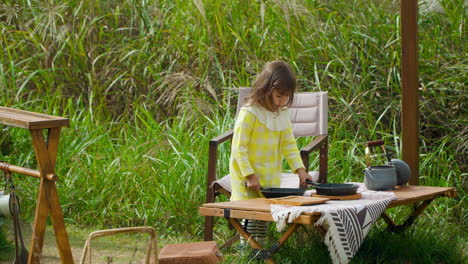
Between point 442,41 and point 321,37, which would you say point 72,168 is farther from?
point 442,41

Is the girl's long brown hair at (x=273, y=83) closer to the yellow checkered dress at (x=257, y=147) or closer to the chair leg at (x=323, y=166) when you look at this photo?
the yellow checkered dress at (x=257, y=147)

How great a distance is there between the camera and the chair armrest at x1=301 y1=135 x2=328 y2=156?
4785 millimetres

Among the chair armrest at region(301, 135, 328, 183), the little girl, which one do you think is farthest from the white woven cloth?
the chair armrest at region(301, 135, 328, 183)

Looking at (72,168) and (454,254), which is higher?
(72,168)

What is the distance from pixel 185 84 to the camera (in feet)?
22.3

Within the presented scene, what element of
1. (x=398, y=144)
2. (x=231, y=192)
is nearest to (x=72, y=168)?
(x=231, y=192)

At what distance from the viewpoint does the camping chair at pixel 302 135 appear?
4828 mm

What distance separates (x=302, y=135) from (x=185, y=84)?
5.41 ft

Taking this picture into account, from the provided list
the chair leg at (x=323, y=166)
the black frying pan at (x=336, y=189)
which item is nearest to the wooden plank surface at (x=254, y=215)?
the black frying pan at (x=336, y=189)

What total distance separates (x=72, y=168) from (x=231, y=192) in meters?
2.07

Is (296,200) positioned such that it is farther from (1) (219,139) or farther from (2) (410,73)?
(2) (410,73)

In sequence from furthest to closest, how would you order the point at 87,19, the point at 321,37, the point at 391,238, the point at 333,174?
the point at 87,19 → the point at 321,37 → the point at 333,174 → the point at 391,238

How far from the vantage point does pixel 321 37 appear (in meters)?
6.39

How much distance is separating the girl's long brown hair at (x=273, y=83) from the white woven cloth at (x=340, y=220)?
2.79 feet
